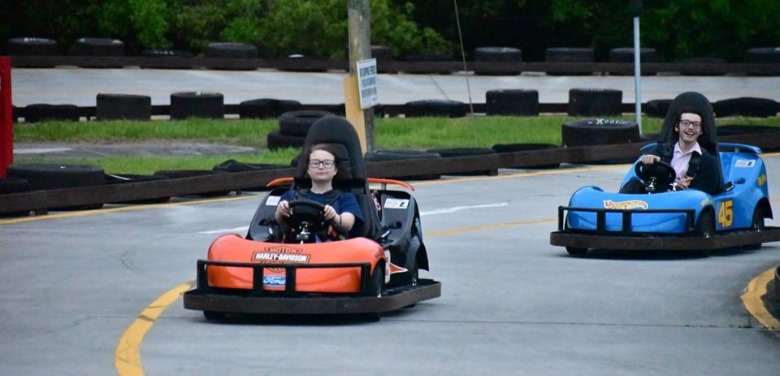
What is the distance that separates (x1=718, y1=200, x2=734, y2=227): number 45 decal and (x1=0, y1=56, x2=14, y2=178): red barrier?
875 centimetres

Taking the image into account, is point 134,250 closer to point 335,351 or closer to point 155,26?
point 335,351

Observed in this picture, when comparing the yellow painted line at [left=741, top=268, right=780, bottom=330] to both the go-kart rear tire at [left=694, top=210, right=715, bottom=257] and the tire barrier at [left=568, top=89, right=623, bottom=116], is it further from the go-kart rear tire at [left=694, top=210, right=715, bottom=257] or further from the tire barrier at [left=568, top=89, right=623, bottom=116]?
the tire barrier at [left=568, top=89, right=623, bottom=116]

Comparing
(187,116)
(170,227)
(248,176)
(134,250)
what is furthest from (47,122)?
(134,250)

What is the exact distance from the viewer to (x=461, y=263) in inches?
579

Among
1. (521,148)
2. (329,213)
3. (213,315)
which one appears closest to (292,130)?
(521,148)

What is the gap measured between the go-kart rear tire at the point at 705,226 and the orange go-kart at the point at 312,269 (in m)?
3.77

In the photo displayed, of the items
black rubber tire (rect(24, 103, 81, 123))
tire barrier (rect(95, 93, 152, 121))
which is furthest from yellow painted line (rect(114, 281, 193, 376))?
tire barrier (rect(95, 93, 152, 121))

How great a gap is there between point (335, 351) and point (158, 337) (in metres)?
1.19

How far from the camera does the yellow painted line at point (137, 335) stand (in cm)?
935

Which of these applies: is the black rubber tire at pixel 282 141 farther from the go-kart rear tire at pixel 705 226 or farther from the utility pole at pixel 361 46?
the go-kart rear tire at pixel 705 226

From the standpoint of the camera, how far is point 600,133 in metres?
26.3

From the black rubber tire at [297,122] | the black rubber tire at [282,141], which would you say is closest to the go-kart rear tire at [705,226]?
the black rubber tire at [297,122]

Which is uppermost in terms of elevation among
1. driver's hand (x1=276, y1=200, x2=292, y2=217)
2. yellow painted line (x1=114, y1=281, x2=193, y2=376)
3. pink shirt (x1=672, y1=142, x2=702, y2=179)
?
driver's hand (x1=276, y1=200, x2=292, y2=217)

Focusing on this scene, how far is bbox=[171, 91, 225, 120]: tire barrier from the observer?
33.5 m
